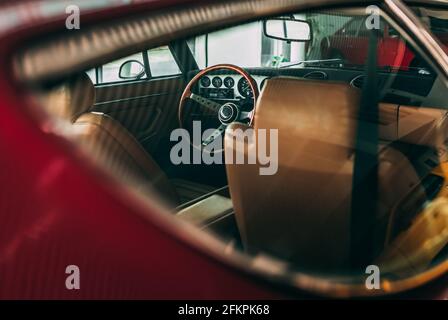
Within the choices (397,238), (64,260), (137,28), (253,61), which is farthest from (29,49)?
(253,61)

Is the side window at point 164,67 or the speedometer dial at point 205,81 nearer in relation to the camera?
the side window at point 164,67

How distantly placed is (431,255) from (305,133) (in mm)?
677

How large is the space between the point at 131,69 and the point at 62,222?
6.96ft

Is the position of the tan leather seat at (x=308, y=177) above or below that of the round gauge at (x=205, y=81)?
below

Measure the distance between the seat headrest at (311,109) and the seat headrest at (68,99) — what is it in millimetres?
654

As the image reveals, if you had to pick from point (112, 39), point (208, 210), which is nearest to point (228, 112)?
point (208, 210)

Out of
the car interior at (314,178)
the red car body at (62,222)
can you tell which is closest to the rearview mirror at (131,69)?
→ the car interior at (314,178)

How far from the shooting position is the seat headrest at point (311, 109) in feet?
5.19

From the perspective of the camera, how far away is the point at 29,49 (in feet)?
2.45

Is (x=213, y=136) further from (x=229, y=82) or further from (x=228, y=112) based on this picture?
(x=229, y=82)

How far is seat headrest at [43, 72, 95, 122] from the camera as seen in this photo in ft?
2.61

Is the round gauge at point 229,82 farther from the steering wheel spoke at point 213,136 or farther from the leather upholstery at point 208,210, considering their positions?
the leather upholstery at point 208,210

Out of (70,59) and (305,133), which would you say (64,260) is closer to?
(70,59)

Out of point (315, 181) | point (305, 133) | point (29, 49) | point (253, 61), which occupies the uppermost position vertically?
point (253, 61)
